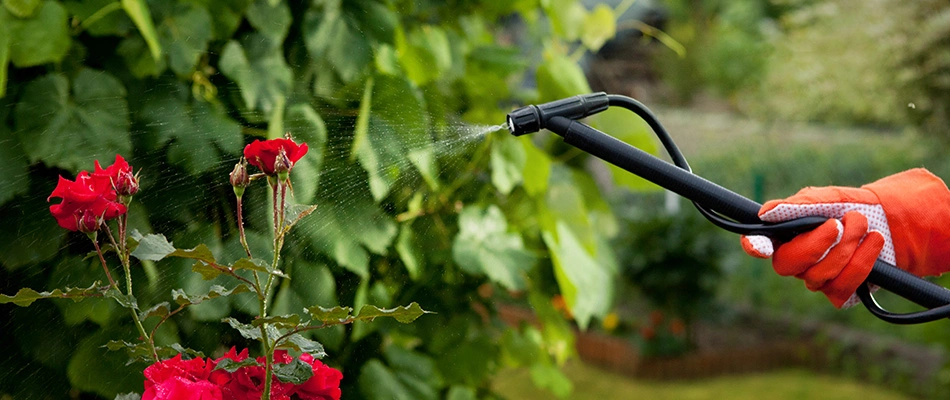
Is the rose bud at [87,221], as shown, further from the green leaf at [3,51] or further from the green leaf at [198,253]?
the green leaf at [3,51]

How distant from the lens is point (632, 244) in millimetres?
4840

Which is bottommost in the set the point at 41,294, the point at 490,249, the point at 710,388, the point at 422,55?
the point at 710,388

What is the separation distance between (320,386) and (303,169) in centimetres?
62

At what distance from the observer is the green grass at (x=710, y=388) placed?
4.22 metres

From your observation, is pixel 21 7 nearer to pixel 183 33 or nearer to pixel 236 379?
pixel 183 33

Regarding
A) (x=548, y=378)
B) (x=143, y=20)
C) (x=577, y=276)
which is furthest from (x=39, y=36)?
(x=548, y=378)

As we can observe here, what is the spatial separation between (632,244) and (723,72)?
402 inches

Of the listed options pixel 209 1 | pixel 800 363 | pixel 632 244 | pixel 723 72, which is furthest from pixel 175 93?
pixel 723 72

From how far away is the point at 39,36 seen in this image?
4.13ft

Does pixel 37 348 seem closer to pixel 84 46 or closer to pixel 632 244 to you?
pixel 84 46

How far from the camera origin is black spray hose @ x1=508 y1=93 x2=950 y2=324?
0.90m

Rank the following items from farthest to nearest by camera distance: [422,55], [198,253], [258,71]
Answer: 1. [422,55]
2. [258,71]
3. [198,253]

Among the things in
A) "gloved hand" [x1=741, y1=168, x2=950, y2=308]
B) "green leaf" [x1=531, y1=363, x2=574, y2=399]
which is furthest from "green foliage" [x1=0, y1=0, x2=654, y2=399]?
"gloved hand" [x1=741, y1=168, x2=950, y2=308]

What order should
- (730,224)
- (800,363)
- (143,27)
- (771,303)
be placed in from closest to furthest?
(730,224) → (143,27) → (800,363) → (771,303)
